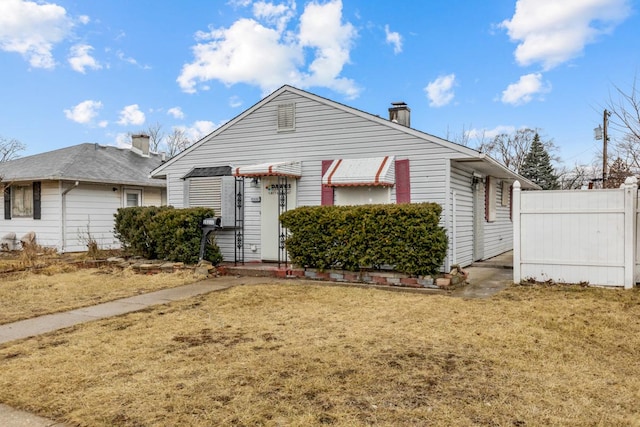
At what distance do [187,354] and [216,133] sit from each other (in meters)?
8.24

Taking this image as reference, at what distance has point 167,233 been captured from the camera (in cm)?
1031

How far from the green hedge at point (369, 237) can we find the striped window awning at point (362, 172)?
86 cm

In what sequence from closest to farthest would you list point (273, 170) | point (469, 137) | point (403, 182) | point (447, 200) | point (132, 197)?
point (447, 200) → point (403, 182) → point (273, 170) → point (132, 197) → point (469, 137)

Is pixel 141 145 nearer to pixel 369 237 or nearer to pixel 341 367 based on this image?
pixel 369 237

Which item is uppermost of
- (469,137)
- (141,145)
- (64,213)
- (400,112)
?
A: (469,137)

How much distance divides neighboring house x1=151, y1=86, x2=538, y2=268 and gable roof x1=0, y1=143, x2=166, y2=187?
143 inches

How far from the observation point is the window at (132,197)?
637 inches

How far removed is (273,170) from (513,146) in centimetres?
3071

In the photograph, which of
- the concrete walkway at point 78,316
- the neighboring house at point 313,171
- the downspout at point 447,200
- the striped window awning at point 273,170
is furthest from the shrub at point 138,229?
the downspout at point 447,200

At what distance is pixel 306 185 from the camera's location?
10.5 m

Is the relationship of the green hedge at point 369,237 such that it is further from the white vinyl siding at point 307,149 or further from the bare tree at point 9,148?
the bare tree at point 9,148

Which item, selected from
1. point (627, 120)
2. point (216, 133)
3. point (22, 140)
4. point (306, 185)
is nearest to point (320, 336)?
point (306, 185)

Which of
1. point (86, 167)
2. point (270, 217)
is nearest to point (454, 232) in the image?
point (270, 217)

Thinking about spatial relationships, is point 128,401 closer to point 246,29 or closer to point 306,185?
point 306,185
